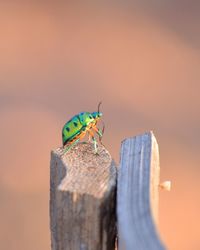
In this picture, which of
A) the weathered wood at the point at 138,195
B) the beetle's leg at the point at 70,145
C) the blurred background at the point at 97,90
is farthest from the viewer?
the blurred background at the point at 97,90

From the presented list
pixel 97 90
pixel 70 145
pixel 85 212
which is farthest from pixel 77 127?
pixel 97 90

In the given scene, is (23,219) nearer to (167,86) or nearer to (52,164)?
(167,86)

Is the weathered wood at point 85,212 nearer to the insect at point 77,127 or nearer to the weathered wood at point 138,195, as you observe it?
the weathered wood at point 138,195

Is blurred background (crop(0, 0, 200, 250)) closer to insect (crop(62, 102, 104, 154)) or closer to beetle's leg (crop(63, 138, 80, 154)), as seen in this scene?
insect (crop(62, 102, 104, 154))

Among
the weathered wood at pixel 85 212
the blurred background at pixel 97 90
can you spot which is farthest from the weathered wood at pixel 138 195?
the blurred background at pixel 97 90

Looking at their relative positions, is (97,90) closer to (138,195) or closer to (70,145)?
(70,145)

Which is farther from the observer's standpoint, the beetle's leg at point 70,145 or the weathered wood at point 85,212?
the beetle's leg at point 70,145

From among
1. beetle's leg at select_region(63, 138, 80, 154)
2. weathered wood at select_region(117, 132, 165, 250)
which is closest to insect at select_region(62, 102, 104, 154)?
beetle's leg at select_region(63, 138, 80, 154)
